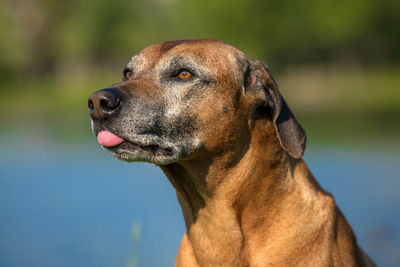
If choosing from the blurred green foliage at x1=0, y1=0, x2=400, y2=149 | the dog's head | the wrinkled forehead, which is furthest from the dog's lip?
the blurred green foliage at x1=0, y1=0, x2=400, y2=149

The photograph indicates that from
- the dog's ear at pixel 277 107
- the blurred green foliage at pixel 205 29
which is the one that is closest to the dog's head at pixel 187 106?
the dog's ear at pixel 277 107

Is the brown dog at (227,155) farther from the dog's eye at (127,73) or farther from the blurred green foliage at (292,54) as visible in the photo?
the blurred green foliage at (292,54)

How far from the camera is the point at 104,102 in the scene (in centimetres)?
318

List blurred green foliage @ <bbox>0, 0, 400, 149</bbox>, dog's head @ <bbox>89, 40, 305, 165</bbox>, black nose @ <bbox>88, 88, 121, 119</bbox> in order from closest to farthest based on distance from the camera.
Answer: black nose @ <bbox>88, 88, 121, 119</bbox> → dog's head @ <bbox>89, 40, 305, 165</bbox> → blurred green foliage @ <bbox>0, 0, 400, 149</bbox>

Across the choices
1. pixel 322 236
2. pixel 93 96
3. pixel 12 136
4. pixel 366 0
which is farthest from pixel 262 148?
pixel 366 0

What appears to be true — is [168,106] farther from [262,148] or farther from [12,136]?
[12,136]

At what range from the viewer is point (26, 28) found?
57.2 meters

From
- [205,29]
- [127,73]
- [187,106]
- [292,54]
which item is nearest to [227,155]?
[187,106]

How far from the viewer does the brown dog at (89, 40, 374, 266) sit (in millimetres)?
3367

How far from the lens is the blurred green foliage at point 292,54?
76.2 feet

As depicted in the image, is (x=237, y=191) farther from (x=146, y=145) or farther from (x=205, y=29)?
(x=205, y=29)

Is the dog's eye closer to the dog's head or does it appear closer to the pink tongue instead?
the dog's head

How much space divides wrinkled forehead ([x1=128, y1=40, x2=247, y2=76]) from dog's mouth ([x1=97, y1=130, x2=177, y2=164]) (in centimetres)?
59

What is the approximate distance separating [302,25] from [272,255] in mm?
31671
